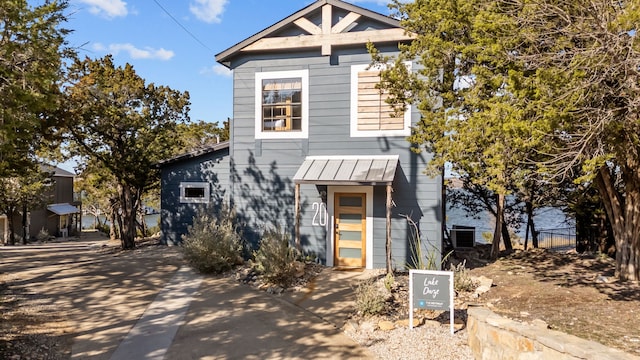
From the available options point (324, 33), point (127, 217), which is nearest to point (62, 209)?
point (127, 217)

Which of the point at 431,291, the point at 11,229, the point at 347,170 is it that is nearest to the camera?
the point at 431,291

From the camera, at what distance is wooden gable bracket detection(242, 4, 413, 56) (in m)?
8.93

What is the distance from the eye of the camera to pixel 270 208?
9.99 metres

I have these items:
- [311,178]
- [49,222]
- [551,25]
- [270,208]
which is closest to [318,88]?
[311,178]

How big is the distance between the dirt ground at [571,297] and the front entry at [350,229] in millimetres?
2896

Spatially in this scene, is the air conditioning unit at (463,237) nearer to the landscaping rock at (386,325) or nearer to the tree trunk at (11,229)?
the landscaping rock at (386,325)

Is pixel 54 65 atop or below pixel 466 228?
atop

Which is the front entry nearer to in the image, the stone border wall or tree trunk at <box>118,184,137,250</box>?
the stone border wall

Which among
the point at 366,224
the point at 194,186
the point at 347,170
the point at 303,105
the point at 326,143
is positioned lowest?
the point at 366,224

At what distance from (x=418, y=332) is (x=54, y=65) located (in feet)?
28.3

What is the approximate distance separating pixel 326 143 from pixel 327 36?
8.74ft

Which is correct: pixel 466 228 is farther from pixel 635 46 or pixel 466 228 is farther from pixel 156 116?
pixel 156 116

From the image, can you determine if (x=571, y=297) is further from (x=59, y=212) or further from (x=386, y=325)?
(x=59, y=212)

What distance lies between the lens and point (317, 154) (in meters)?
9.55
